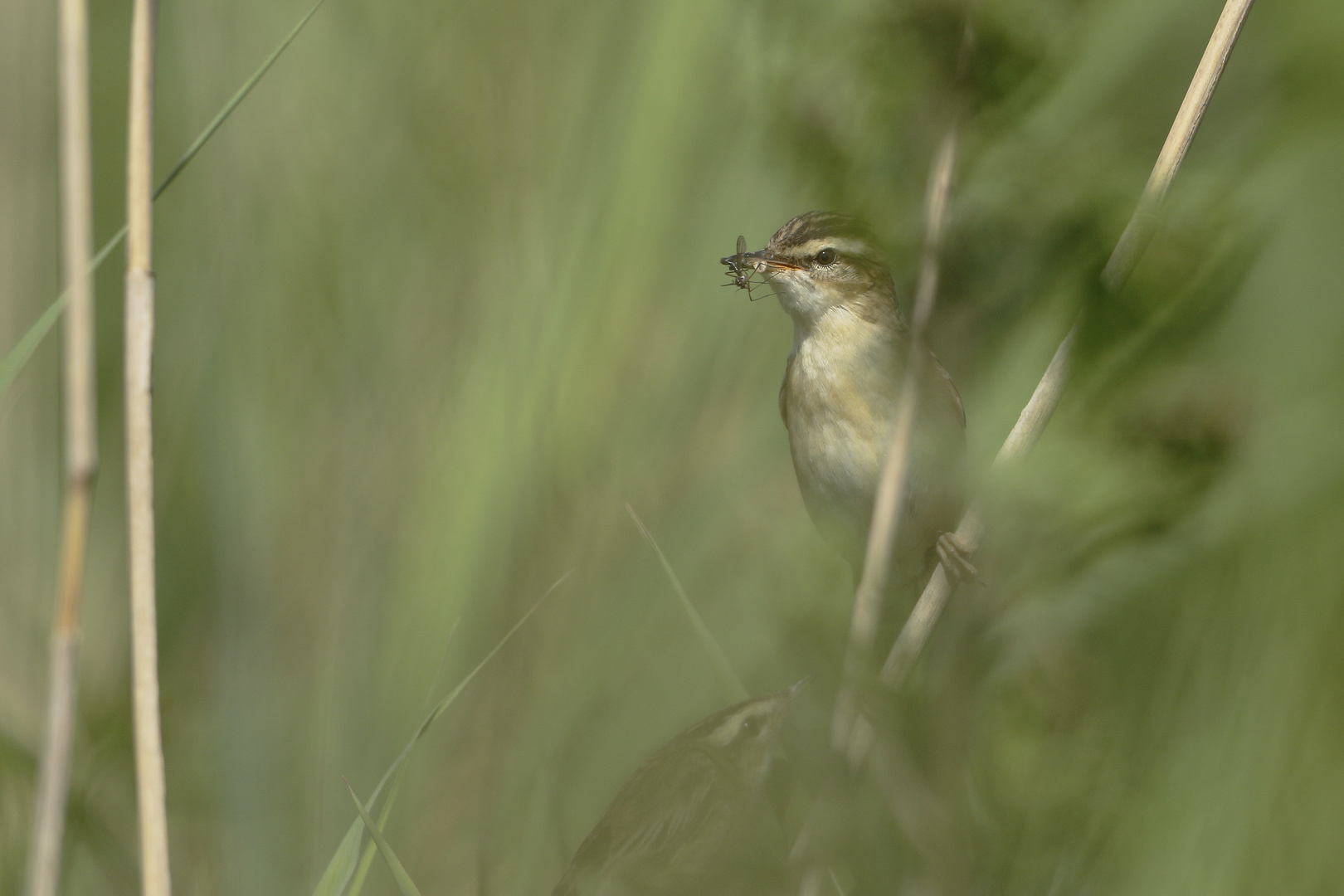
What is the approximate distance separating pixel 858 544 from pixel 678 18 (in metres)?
0.93

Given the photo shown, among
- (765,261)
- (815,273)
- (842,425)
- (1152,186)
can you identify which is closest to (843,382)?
(842,425)

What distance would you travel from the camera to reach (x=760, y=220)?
1906 millimetres

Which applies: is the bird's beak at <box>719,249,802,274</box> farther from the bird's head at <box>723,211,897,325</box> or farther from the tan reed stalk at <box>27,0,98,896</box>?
the tan reed stalk at <box>27,0,98,896</box>

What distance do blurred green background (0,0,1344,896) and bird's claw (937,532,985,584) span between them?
2.4 inches

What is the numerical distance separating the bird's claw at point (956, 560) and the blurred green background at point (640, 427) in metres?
0.06

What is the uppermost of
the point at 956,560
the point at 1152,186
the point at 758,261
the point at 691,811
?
the point at 758,261

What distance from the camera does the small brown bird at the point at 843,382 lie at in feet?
6.82

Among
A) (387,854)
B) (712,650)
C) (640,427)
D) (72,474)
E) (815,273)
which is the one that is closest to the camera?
(72,474)

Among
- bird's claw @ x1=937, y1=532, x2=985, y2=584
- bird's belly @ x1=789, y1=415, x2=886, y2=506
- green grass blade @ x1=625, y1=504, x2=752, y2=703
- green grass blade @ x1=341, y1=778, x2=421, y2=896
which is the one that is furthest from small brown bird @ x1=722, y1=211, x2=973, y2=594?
green grass blade @ x1=341, y1=778, x2=421, y2=896

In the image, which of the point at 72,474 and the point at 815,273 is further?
the point at 815,273

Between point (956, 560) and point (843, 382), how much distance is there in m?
1.08

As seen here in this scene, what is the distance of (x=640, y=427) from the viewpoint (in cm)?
183

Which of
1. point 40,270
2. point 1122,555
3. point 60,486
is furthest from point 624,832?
point 40,270

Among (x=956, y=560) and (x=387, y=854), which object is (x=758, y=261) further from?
(x=387, y=854)
